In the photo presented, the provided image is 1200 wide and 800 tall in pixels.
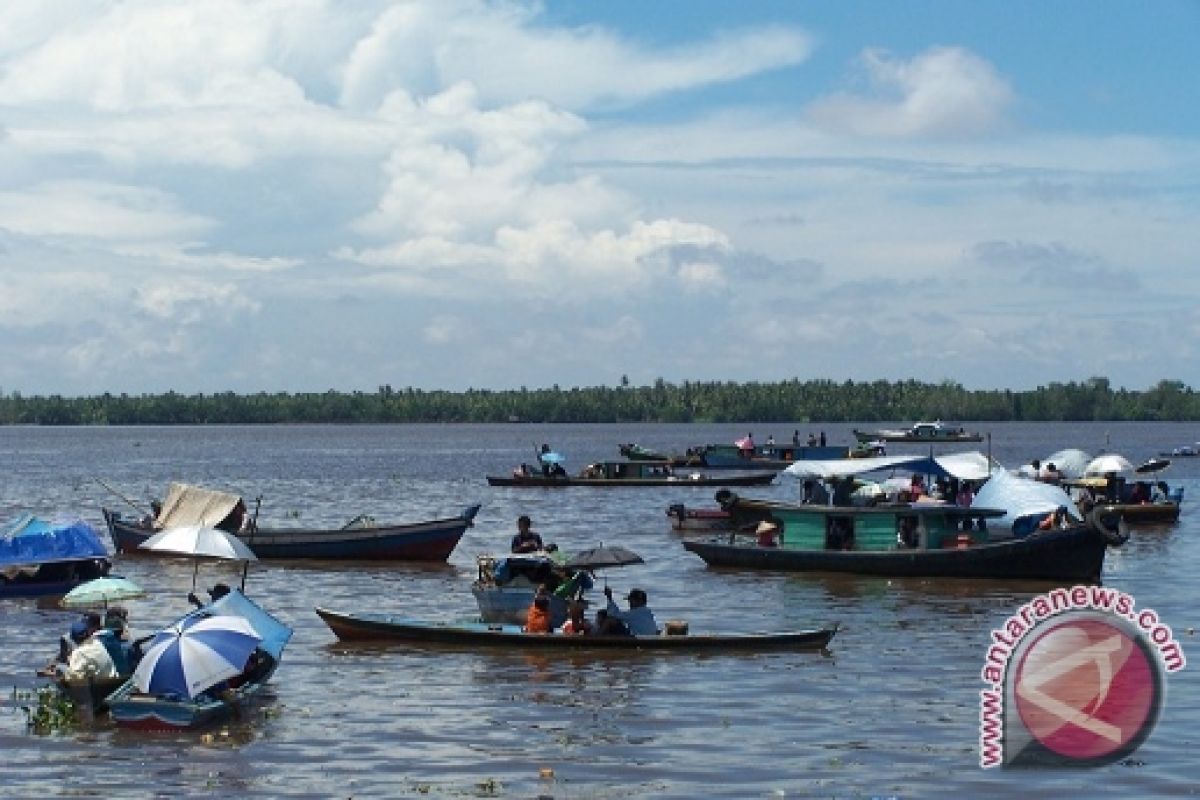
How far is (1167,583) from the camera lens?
135 ft

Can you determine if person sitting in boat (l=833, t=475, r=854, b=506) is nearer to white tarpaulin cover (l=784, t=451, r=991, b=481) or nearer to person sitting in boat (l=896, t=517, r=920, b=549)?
white tarpaulin cover (l=784, t=451, r=991, b=481)

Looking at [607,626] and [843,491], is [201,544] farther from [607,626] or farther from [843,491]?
[843,491]

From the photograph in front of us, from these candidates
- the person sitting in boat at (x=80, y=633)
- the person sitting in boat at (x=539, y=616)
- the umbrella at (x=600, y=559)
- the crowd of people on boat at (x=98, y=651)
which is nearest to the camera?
the crowd of people on boat at (x=98, y=651)

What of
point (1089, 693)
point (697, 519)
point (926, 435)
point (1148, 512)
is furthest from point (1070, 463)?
point (926, 435)

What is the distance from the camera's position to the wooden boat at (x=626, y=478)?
83.8 meters

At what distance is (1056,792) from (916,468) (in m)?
26.1

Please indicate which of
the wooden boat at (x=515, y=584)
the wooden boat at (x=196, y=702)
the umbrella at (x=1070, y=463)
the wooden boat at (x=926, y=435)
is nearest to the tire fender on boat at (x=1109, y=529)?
the wooden boat at (x=515, y=584)

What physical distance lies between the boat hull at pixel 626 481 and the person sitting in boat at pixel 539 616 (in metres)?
53.9

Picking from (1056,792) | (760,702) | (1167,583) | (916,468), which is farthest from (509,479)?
(1056,792)

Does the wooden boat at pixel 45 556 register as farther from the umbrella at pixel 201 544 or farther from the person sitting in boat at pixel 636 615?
the person sitting in boat at pixel 636 615

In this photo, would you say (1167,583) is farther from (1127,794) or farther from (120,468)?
(120,468)

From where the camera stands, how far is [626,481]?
8375 centimetres

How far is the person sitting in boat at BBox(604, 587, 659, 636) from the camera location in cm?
2883

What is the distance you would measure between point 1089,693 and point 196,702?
480 inches
